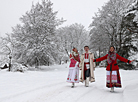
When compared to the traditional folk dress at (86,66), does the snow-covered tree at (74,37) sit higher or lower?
higher

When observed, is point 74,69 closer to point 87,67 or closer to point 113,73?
point 87,67

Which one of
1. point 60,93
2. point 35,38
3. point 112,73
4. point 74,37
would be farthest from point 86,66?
point 74,37

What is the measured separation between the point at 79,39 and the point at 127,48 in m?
26.2

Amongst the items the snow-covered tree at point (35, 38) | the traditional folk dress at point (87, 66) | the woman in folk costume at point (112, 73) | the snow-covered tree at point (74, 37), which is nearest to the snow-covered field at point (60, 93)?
the woman in folk costume at point (112, 73)

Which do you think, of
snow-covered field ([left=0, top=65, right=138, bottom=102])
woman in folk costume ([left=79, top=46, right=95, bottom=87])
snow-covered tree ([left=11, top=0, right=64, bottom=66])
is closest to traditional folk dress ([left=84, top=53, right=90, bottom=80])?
woman in folk costume ([left=79, top=46, right=95, bottom=87])

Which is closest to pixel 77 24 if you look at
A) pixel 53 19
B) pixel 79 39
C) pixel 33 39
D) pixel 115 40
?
pixel 79 39

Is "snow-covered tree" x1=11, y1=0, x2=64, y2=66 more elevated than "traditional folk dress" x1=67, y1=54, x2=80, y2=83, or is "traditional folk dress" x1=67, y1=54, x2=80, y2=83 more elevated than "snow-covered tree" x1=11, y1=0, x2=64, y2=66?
"snow-covered tree" x1=11, y1=0, x2=64, y2=66

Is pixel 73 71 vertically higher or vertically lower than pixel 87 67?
lower

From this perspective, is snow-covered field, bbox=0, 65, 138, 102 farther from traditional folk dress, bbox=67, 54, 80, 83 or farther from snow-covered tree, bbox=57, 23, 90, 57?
snow-covered tree, bbox=57, 23, 90, 57

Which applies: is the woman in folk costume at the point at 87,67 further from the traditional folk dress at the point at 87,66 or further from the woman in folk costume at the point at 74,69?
the woman in folk costume at the point at 74,69

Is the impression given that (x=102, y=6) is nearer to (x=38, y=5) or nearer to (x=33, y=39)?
(x=38, y=5)

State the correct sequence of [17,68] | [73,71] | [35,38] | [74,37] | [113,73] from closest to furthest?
[113,73] → [73,71] → [17,68] → [35,38] → [74,37]

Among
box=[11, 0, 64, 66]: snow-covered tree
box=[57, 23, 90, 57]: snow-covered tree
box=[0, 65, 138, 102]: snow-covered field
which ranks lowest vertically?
box=[0, 65, 138, 102]: snow-covered field

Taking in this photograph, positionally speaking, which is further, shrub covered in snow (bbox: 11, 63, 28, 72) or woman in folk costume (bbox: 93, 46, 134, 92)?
shrub covered in snow (bbox: 11, 63, 28, 72)
